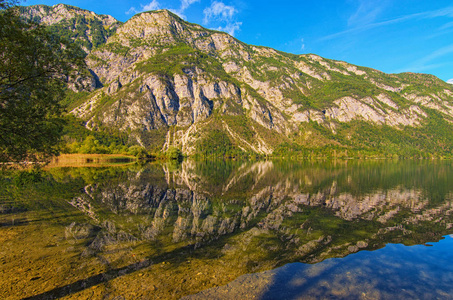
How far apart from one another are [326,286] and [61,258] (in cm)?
1252

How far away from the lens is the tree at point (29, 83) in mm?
11414

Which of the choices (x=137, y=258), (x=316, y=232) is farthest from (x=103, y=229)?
(x=316, y=232)

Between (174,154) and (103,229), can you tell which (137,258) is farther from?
(174,154)

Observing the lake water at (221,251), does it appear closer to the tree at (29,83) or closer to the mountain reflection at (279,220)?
the mountain reflection at (279,220)

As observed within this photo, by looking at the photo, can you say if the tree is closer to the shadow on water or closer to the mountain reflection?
the mountain reflection

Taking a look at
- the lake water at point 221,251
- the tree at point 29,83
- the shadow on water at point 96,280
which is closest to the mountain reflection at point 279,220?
the lake water at point 221,251

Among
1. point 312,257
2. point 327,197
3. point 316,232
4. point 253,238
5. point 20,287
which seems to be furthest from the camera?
point 327,197

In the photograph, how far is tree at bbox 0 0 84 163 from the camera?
11414 mm

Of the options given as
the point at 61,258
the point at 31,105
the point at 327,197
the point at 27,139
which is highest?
the point at 31,105

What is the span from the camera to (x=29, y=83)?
12695 mm

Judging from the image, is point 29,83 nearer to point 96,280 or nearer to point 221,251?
point 96,280

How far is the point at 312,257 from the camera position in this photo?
12297 mm

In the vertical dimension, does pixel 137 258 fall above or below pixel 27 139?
below

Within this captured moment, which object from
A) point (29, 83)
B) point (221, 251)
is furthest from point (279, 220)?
point (29, 83)
